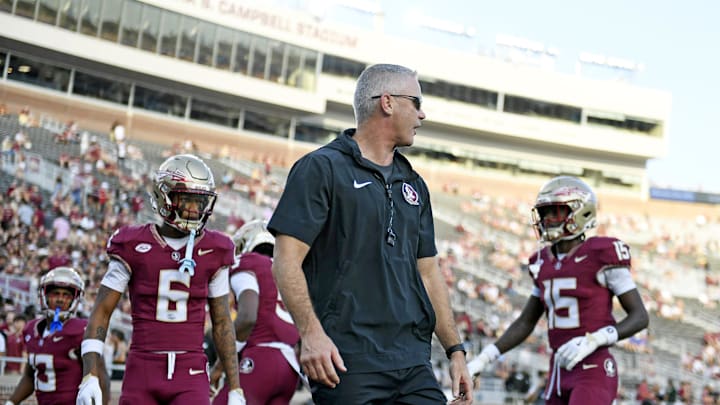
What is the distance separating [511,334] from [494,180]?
3978cm

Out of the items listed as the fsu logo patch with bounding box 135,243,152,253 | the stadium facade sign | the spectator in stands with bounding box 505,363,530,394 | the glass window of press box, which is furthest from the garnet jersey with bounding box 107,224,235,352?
the stadium facade sign

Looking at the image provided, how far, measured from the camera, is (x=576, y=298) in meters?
6.38

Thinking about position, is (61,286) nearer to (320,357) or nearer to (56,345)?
(56,345)

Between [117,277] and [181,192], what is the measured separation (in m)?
0.61

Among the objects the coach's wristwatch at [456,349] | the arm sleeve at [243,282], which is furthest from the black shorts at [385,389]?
the arm sleeve at [243,282]

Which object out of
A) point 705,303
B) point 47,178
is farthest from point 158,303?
point 705,303

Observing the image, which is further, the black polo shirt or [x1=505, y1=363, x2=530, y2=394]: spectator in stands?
[x1=505, y1=363, x2=530, y2=394]: spectator in stands

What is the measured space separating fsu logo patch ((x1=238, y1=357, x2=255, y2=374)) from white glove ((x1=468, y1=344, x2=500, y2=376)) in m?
1.60

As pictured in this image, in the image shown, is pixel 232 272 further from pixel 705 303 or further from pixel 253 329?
pixel 705 303

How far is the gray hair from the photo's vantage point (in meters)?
4.14

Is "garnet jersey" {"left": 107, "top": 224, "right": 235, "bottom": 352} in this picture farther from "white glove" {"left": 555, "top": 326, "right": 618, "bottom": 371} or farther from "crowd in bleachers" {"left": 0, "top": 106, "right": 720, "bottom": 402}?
"crowd in bleachers" {"left": 0, "top": 106, "right": 720, "bottom": 402}

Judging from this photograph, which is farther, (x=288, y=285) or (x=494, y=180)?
(x=494, y=180)

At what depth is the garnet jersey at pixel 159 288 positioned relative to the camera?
5.45 m

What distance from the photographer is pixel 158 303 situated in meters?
5.48
